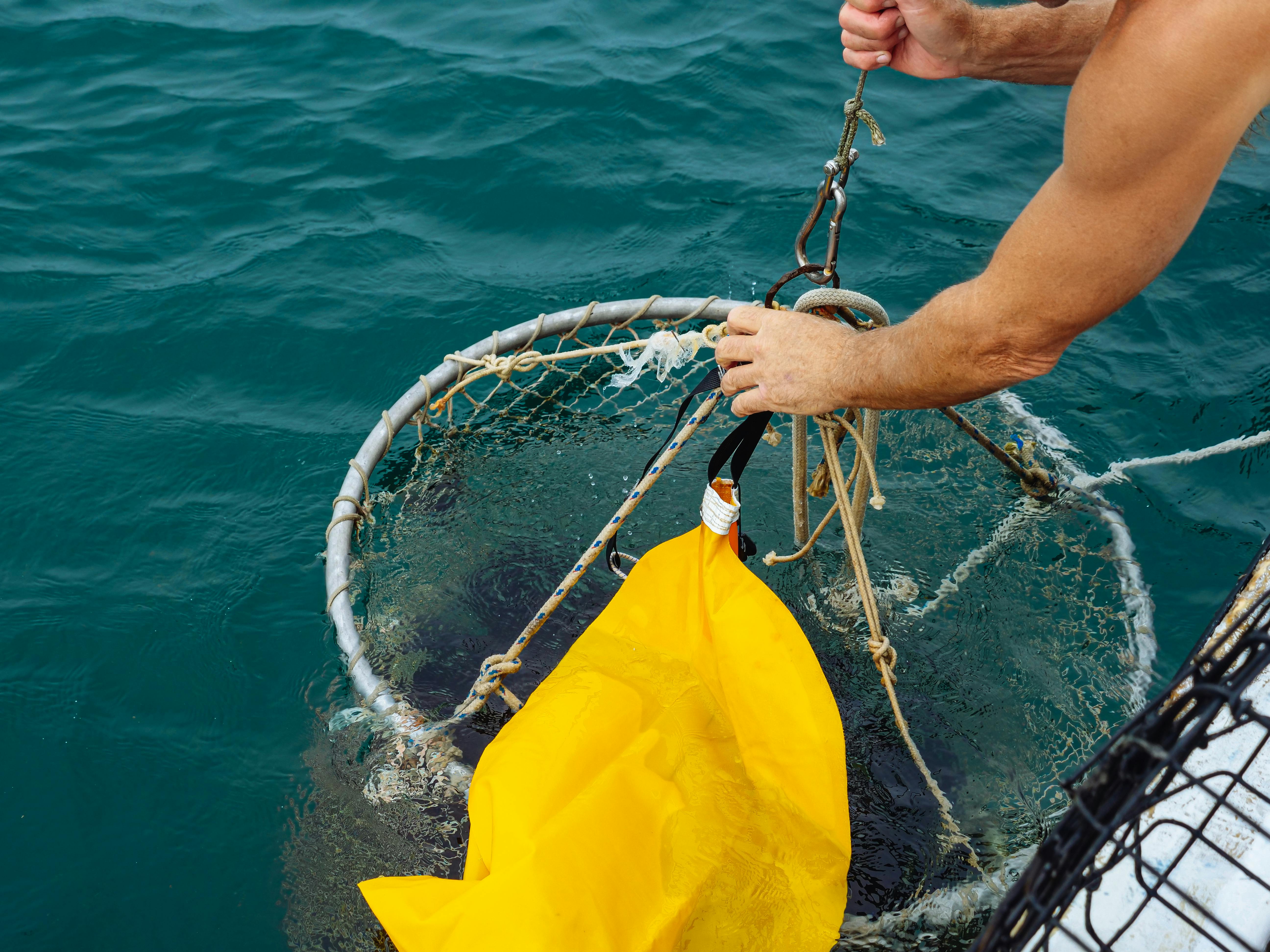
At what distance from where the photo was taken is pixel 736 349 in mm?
2314

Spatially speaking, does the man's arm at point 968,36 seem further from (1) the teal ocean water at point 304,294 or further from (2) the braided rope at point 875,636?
(1) the teal ocean water at point 304,294

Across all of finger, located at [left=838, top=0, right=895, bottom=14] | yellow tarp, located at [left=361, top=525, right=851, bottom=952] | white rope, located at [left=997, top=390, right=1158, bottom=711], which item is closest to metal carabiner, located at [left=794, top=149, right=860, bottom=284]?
finger, located at [left=838, top=0, right=895, bottom=14]

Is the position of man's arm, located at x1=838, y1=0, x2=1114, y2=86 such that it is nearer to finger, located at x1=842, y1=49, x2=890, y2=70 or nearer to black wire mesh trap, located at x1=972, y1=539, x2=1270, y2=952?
finger, located at x1=842, y1=49, x2=890, y2=70

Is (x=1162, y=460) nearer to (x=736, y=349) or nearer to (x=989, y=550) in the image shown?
(x=989, y=550)

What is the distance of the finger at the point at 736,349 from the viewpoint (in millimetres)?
2293

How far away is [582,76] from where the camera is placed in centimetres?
640

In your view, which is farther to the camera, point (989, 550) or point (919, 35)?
point (989, 550)

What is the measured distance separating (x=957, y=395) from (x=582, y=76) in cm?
531

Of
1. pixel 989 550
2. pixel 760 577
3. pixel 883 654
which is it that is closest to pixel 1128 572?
pixel 989 550

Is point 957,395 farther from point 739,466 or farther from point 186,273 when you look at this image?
point 186,273

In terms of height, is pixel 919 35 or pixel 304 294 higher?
pixel 919 35

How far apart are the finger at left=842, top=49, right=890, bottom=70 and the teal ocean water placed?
1.86 meters

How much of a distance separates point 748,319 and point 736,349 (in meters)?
0.10

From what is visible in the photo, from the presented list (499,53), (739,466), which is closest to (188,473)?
(739,466)
